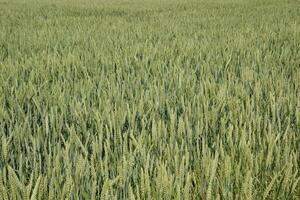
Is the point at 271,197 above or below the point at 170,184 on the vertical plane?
below

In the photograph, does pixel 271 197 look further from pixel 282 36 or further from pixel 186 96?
pixel 282 36

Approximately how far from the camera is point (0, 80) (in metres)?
1.95

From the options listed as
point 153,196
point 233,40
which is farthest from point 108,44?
point 153,196

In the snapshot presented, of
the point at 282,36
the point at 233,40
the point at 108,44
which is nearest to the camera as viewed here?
the point at 108,44

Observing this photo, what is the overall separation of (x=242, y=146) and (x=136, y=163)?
0.29 metres

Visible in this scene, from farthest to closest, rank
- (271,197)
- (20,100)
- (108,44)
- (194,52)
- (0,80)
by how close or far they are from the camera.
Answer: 1. (108,44)
2. (194,52)
3. (0,80)
4. (20,100)
5. (271,197)

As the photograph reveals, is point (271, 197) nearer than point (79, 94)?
Yes

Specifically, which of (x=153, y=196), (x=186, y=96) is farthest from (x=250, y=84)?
(x=153, y=196)

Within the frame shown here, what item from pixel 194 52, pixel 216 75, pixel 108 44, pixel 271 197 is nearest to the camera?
pixel 271 197

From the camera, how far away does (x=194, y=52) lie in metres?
3.02

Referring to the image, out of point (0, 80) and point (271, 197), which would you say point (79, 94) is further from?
point (271, 197)

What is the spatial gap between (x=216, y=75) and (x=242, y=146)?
3.87 ft

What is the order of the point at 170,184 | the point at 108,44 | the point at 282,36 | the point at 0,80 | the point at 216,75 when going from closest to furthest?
the point at 170,184, the point at 0,80, the point at 216,75, the point at 108,44, the point at 282,36

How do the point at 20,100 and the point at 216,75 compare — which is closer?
the point at 20,100
